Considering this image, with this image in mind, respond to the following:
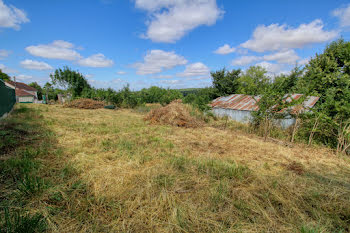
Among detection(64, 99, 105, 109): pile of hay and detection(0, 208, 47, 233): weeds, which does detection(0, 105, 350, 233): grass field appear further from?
detection(64, 99, 105, 109): pile of hay

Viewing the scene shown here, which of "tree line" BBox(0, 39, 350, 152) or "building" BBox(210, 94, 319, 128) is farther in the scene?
"building" BBox(210, 94, 319, 128)

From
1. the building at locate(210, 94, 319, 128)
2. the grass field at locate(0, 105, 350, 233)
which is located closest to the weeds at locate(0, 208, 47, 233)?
the grass field at locate(0, 105, 350, 233)

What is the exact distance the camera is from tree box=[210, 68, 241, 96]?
1725cm

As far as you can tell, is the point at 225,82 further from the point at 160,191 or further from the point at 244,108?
the point at 160,191

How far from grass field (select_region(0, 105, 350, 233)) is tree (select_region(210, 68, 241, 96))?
44.8ft

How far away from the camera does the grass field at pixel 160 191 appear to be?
1.98m

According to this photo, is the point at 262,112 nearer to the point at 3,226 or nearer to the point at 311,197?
the point at 311,197

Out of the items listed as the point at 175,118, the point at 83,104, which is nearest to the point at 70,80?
the point at 83,104

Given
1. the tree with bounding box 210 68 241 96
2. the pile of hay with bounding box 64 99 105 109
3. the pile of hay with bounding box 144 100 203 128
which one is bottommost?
the pile of hay with bounding box 144 100 203 128

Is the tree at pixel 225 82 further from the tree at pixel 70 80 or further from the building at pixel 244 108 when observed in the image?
the tree at pixel 70 80

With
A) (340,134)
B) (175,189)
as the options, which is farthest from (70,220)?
(340,134)

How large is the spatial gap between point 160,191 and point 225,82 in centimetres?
1688

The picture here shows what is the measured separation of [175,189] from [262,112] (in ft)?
22.1

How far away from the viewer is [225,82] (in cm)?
1734
